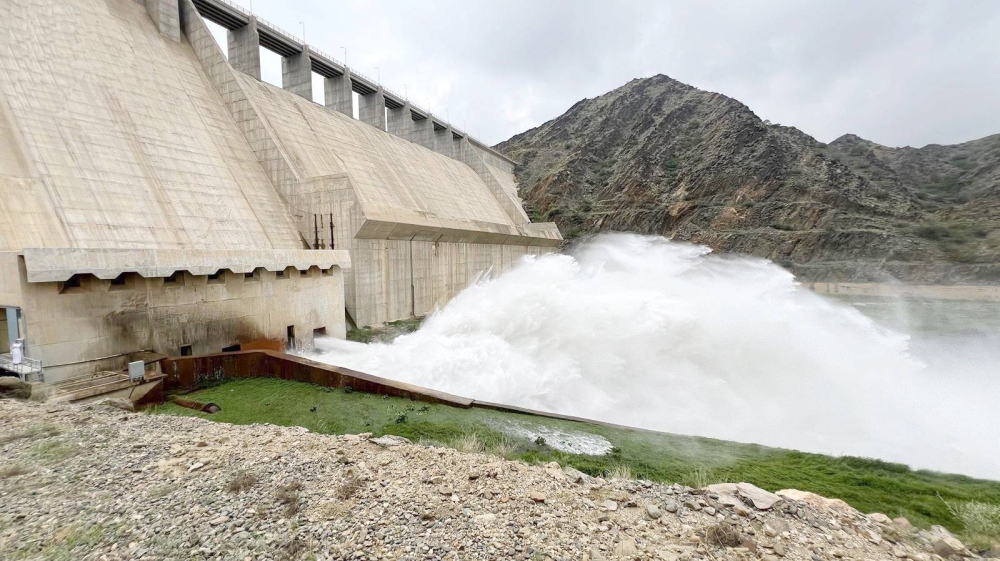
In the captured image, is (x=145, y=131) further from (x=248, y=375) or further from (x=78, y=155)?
(x=248, y=375)

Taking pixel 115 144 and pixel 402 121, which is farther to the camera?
pixel 402 121

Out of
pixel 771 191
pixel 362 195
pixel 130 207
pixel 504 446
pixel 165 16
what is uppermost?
pixel 165 16

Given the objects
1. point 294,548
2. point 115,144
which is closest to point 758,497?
point 294,548

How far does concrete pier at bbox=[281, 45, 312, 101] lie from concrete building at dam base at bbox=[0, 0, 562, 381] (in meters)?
0.23

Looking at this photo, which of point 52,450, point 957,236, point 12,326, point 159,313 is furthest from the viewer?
point 957,236

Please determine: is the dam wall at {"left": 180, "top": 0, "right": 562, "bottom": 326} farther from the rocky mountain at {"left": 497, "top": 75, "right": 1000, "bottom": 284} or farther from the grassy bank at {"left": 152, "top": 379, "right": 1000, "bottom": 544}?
the rocky mountain at {"left": 497, "top": 75, "right": 1000, "bottom": 284}

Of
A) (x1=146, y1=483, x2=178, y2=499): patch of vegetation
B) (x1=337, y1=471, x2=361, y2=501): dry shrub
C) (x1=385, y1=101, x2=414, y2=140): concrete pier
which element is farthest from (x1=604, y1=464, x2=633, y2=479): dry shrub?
(x1=385, y1=101, x2=414, y2=140): concrete pier

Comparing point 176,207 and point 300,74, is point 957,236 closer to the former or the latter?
point 300,74

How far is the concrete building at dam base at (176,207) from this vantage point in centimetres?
818

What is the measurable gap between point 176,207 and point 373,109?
17.3 m

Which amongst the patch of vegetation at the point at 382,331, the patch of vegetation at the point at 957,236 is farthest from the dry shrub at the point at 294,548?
the patch of vegetation at the point at 957,236

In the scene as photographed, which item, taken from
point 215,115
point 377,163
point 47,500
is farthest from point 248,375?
point 377,163

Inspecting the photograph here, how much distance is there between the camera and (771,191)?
131 feet

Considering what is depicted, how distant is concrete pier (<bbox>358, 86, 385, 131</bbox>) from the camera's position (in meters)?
26.8
